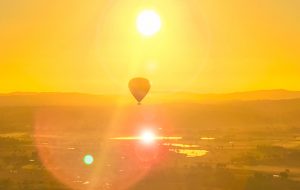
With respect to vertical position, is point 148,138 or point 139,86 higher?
point 148,138

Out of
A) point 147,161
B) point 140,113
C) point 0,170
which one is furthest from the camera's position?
Answer: point 140,113

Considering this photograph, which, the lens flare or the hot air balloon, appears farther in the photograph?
the lens flare

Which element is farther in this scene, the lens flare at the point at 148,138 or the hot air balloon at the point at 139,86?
the lens flare at the point at 148,138

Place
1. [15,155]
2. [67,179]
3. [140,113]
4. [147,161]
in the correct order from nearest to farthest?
[67,179], [147,161], [15,155], [140,113]

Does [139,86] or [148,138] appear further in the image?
[148,138]

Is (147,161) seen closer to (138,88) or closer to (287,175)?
(287,175)

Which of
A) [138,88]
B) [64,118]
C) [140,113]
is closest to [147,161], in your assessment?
[138,88]

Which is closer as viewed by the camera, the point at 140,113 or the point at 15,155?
the point at 15,155

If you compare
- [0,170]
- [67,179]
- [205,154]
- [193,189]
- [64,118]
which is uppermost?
[64,118]

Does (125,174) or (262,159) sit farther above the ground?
(262,159)
